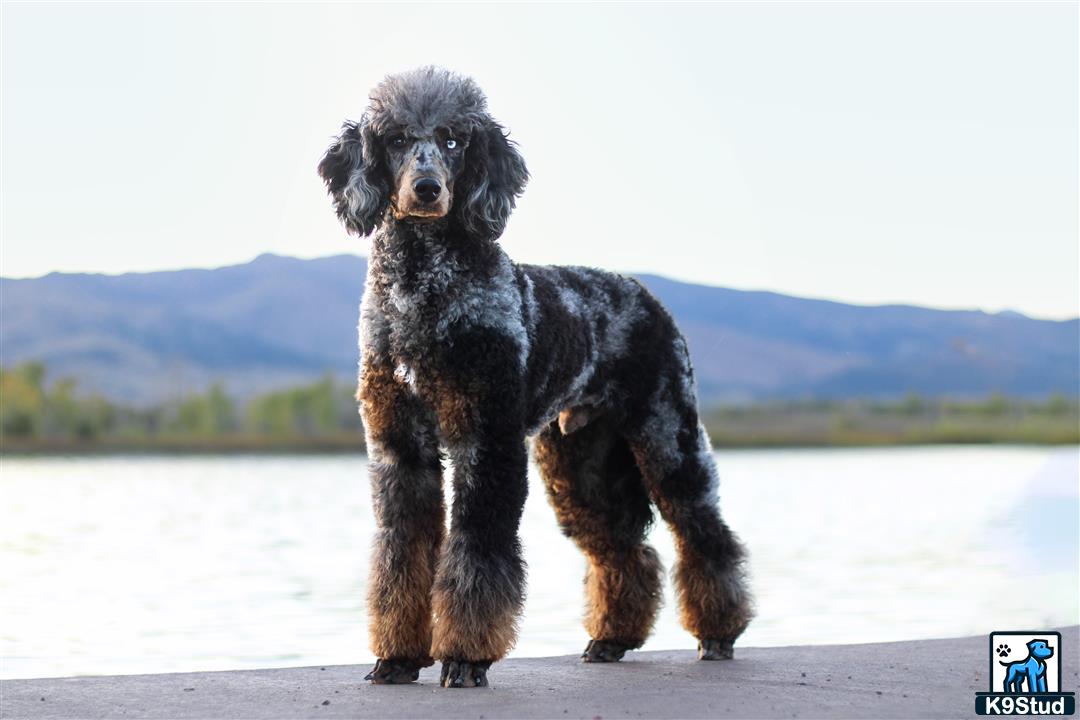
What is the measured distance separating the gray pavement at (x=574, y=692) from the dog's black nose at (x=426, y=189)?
2206mm

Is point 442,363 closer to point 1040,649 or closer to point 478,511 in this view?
point 478,511

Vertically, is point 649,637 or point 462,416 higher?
point 462,416

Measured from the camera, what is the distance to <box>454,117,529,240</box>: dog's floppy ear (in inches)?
268

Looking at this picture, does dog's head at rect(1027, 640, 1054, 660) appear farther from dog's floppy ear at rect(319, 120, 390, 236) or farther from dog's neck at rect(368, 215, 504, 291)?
dog's floppy ear at rect(319, 120, 390, 236)

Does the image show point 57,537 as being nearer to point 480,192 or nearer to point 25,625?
point 25,625

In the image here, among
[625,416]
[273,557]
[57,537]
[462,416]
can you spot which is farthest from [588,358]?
[57,537]

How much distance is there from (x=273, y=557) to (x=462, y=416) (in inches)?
370

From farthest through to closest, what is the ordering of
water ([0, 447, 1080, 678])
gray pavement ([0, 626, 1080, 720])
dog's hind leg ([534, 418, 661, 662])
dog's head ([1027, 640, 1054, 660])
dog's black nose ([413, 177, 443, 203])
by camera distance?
water ([0, 447, 1080, 678]) → dog's hind leg ([534, 418, 661, 662]) → dog's head ([1027, 640, 1054, 660]) → dog's black nose ([413, 177, 443, 203]) → gray pavement ([0, 626, 1080, 720])

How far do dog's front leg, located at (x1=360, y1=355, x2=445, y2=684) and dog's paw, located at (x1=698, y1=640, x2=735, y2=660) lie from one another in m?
1.98

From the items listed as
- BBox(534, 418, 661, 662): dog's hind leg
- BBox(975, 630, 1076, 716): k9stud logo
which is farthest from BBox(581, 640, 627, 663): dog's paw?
BBox(975, 630, 1076, 716): k9stud logo

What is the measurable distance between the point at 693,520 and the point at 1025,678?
205cm

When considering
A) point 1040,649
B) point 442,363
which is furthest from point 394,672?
point 1040,649

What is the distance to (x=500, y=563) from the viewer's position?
6.70m

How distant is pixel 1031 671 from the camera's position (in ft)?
22.8
